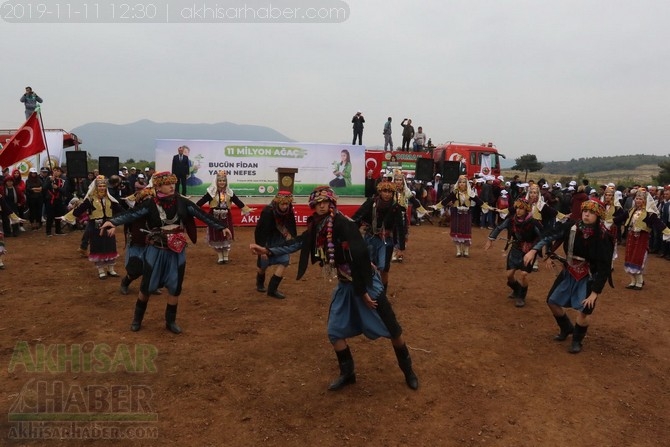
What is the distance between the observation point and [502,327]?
7.45m

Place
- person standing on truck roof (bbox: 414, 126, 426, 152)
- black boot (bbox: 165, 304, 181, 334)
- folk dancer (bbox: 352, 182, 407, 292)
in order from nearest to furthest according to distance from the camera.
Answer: black boot (bbox: 165, 304, 181, 334) → folk dancer (bbox: 352, 182, 407, 292) → person standing on truck roof (bbox: 414, 126, 426, 152)

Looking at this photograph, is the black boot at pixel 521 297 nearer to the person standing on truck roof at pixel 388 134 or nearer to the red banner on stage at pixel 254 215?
the red banner on stage at pixel 254 215

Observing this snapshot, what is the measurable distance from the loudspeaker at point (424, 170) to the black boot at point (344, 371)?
55.9 feet

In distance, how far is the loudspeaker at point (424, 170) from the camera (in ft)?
70.6

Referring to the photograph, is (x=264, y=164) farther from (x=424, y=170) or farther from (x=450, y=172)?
(x=450, y=172)

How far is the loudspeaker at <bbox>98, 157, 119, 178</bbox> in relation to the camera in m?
18.3

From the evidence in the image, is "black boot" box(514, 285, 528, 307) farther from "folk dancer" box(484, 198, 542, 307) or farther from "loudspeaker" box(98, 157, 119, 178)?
"loudspeaker" box(98, 157, 119, 178)

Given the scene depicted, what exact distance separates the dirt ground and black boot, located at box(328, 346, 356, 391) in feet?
0.40

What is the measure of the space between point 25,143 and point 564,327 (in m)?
14.2

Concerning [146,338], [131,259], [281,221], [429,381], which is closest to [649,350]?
[429,381]

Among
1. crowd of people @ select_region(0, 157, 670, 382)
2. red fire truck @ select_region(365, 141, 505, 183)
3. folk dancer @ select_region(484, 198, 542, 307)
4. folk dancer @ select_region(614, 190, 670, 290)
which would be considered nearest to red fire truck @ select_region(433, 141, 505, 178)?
red fire truck @ select_region(365, 141, 505, 183)

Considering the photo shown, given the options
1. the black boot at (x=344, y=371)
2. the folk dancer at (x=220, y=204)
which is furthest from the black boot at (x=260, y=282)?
the black boot at (x=344, y=371)

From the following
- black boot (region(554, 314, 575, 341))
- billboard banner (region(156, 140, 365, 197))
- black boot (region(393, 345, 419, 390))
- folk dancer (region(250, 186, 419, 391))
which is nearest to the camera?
folk dancer (region(250, 186, 419, 391))

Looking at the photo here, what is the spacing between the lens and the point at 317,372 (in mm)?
5730
